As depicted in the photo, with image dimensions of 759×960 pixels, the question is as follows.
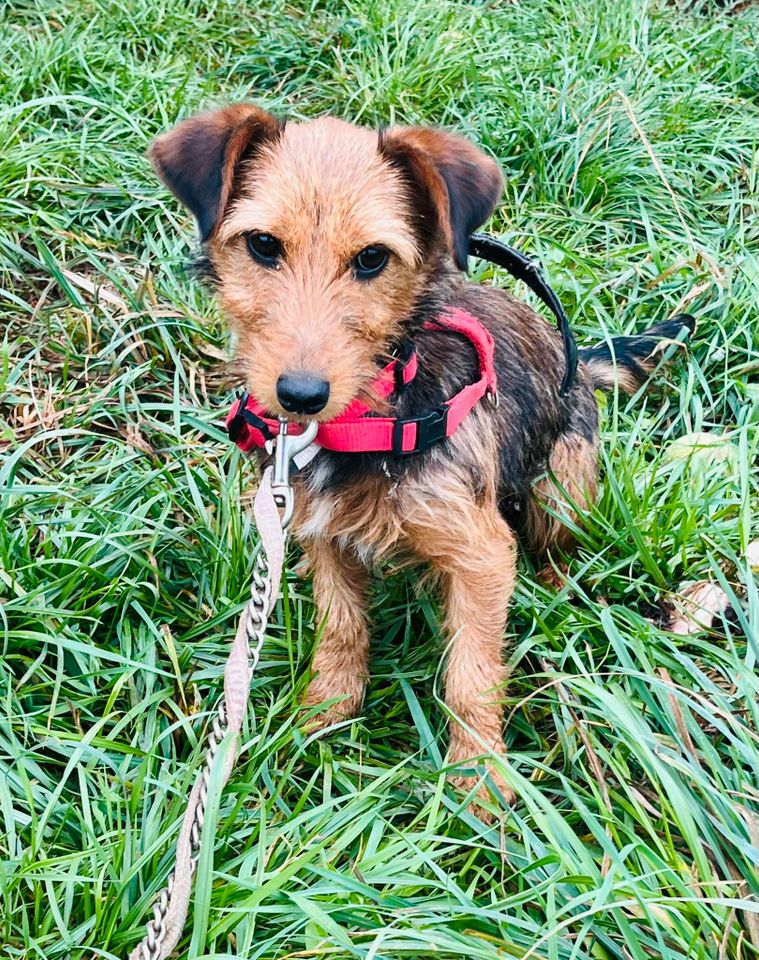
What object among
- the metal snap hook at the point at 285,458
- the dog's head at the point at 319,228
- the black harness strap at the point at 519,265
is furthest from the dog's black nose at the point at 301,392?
the black harness strap at the point at 519,265

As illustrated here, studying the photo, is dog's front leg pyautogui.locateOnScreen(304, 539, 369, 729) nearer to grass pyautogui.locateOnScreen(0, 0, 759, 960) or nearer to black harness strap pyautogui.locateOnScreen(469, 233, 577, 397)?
grass pyautogui.locateOnScreen(0, 0, 759, 960)

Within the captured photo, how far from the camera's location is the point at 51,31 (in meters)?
5.91

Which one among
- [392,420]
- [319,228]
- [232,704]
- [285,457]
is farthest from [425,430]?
[232,704]

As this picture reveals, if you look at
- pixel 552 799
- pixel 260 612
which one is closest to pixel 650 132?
pixel 552 799

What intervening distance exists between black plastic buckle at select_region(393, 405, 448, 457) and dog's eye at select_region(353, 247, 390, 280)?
420 millimetres

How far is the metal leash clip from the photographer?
217cm

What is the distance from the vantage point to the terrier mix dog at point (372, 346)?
2.21 meters

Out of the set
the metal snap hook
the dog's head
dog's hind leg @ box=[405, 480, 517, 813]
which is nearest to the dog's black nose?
the dog's head

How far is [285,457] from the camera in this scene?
7.41 ft

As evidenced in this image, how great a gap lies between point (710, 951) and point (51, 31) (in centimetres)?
642

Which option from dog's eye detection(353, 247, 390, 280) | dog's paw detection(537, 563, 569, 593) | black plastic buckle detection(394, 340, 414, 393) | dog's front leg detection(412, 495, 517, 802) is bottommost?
dog's paw detection(537, 563, 569, 593)

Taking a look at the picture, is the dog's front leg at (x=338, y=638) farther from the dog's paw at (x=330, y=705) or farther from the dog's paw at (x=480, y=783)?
the dog's paw at (x=480, y=783)

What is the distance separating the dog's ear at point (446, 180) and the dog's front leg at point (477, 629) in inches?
32.5

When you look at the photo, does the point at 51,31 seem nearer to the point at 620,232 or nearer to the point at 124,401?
the point at 124,401
